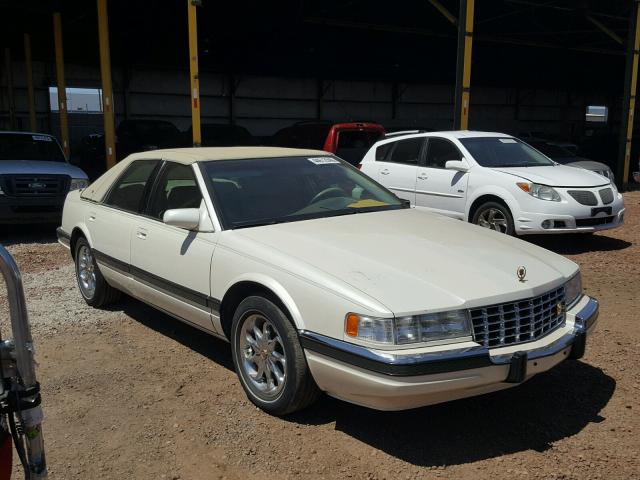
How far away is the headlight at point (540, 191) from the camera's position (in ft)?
24.9

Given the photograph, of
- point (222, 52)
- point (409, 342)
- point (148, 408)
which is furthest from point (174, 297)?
point (222, 52)

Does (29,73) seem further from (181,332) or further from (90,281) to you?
(181,332)

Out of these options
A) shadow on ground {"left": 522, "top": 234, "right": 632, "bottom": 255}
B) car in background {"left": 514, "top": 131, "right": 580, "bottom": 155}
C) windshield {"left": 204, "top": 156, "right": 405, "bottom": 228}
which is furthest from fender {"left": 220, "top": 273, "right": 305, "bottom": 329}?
car in background {"left": 514, "top": 131, "right": 580, "bottom": 155}

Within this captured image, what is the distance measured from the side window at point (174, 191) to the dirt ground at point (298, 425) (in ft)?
3.48

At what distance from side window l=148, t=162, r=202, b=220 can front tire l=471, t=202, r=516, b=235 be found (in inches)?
178

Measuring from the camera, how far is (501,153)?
28.3 feet

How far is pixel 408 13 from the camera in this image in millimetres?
22594

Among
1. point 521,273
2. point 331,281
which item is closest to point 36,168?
point 331,281

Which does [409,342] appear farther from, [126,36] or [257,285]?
[126,36]

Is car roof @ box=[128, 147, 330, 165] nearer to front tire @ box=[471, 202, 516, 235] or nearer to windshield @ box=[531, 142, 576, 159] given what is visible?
front tire @ box=[471, 202, 516, 235]

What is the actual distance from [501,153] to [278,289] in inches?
240

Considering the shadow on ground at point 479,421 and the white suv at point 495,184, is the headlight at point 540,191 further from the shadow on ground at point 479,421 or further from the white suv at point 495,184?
the shadow on ground at point 479,421

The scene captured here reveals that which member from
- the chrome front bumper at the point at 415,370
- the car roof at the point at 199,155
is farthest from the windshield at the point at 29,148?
the chrome front bumper at the point at 415,370

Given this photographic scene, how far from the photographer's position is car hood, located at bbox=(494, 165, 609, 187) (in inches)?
304
